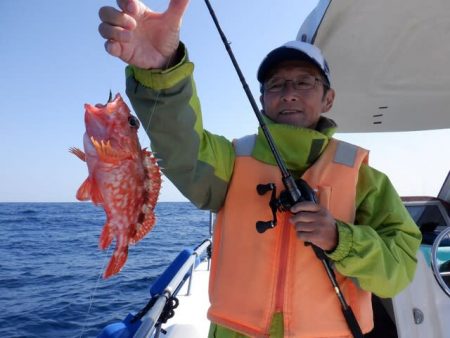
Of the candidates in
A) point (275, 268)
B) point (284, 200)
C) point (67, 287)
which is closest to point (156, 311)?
point (275, 268)

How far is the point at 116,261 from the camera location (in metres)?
1.40

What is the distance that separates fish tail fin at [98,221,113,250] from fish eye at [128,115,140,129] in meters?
0.39

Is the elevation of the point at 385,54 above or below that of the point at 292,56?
above

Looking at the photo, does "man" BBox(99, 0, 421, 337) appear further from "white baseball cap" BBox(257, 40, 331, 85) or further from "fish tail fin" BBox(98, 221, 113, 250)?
"fish tail fin" BBox(98, 221, 113, 250)

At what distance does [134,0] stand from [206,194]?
983 mm

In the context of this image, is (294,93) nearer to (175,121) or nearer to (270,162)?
(270,162)

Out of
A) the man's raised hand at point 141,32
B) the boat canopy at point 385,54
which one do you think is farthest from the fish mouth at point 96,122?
the boat canopy at point 385,54

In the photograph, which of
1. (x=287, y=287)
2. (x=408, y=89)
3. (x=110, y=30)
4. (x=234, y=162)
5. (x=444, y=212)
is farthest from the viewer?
(x=444, y=212)

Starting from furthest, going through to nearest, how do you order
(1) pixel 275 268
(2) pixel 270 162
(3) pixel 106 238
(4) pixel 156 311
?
(4) pixel 156 311, (2) pixel 270 162, (1) pixel 275 268, (3) pixel 106 238

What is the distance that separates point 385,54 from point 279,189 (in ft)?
6.50

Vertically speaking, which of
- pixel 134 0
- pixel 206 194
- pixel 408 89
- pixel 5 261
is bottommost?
pixel 5 261

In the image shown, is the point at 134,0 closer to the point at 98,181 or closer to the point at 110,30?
the point at 110,30

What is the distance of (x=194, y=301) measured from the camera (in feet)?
13.7

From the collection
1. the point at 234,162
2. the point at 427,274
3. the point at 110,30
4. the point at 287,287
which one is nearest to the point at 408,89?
the point at 427,274
